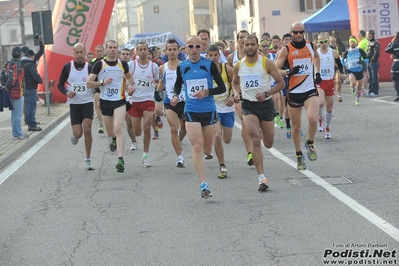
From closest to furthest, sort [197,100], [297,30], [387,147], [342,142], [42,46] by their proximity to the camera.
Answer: [197,100] → [297,30] → [387,147] → [342,142] → [42,46]

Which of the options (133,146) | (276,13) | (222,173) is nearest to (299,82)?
(222,173)

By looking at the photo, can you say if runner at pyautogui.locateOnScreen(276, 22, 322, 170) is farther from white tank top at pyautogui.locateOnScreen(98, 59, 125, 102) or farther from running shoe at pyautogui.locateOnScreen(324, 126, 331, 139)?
running shoe at pyautogui.locateOnScreen(324, 126, 331, 139)

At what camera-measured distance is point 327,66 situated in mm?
15875

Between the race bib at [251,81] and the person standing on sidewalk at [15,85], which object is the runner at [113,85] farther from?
the person standing on sidewalk at [15,85]

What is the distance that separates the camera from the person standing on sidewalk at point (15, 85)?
17906mm

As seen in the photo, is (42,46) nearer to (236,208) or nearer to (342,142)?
(342,142)

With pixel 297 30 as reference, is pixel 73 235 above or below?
below

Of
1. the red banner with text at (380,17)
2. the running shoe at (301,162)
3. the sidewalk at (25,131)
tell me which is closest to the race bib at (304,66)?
the running shoe at (301,162)

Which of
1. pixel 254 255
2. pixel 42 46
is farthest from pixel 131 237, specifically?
pixel 42 46

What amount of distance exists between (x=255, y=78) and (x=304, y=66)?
4.80 ft

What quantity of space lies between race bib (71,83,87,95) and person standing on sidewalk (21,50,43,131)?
7.22 meters

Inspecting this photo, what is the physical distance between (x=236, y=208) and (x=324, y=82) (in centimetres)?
710

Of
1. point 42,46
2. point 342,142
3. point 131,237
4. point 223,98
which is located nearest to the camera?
point 131,237

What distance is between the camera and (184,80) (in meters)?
9.91
